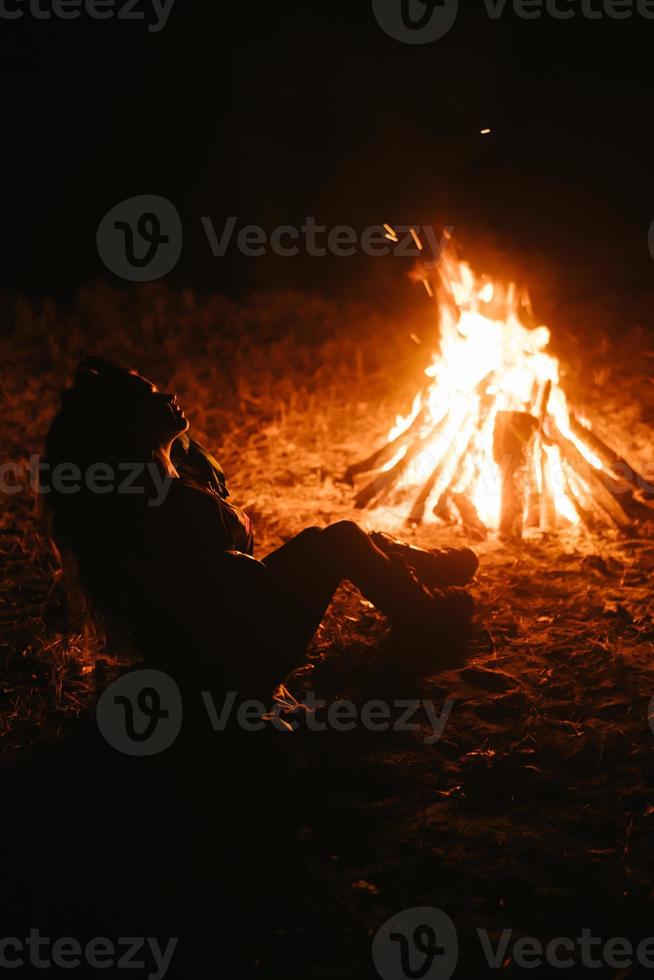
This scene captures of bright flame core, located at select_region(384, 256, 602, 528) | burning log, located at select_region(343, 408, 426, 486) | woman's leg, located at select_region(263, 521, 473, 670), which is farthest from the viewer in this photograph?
burning log, located at select_region(343, 408, 426, 486)

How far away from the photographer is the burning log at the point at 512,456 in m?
5.70

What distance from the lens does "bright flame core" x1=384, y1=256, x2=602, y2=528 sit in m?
5.90

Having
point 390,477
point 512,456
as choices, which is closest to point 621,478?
point 512,456

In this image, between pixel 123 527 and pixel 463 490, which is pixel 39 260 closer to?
pixel 463 490

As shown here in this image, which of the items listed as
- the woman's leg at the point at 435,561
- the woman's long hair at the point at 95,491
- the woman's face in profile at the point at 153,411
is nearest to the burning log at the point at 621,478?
the woman's leg at the point at 435,561

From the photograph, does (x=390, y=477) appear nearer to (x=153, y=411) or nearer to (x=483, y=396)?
(x=483, y=396)

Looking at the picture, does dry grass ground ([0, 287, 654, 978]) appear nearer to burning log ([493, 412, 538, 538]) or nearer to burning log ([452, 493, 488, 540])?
burning log ([452, 493, 488, 540])

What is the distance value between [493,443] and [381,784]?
9.29 feet

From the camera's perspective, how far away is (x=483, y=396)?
601 centimetres

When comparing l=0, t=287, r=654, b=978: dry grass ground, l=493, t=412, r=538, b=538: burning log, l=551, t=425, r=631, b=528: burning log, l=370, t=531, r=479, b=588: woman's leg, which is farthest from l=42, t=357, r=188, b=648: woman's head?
l=551, t=425, r=631, b=528: burning log

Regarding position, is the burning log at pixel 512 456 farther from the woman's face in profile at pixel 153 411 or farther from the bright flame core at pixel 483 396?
the woman's face in profile at pixel 153 411

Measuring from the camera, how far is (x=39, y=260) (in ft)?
39.3

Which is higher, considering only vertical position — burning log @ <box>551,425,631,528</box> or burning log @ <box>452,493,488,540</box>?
burning log @ <box>551,425,631,528</box>

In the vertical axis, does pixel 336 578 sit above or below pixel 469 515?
below
